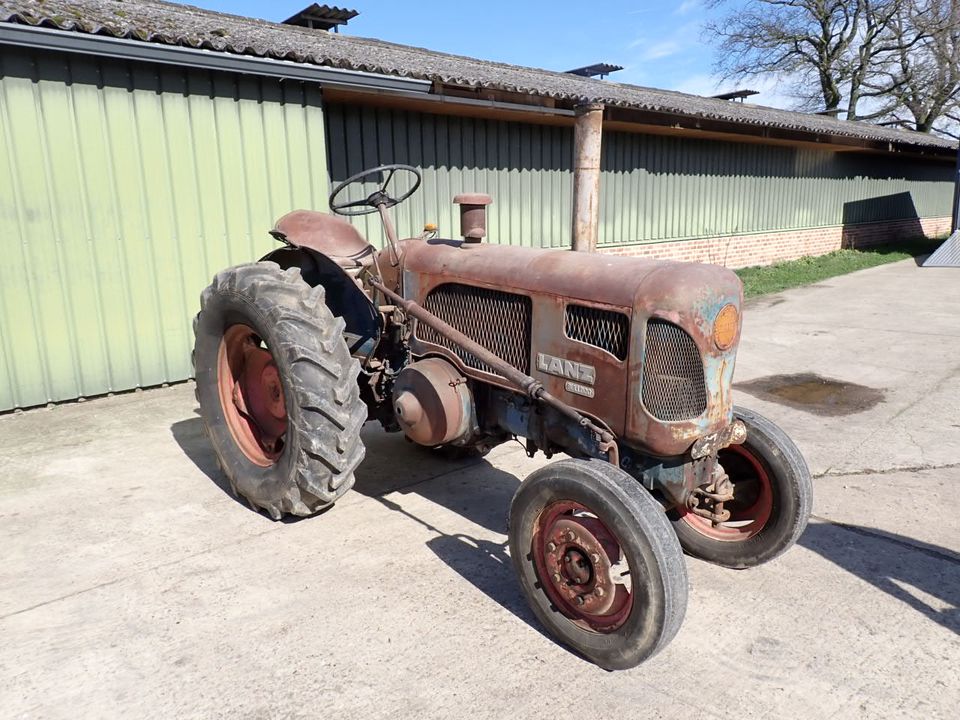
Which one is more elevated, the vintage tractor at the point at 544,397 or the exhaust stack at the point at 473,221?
the exhaust stack at the point at 473,221

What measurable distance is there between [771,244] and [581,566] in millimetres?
13898

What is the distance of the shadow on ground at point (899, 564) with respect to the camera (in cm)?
278

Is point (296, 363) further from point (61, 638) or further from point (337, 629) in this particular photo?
point (61, 638)

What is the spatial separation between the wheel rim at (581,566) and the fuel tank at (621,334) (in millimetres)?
387

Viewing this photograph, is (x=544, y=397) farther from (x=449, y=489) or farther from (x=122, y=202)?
(x=122, y=202)

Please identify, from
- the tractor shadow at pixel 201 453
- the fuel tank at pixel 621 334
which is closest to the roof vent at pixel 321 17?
the tractor shadow at pixel 201 453

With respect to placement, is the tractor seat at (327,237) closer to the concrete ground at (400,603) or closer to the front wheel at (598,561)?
the concrete ground at (400,603)

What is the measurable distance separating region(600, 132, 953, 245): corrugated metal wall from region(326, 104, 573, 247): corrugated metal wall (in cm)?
134

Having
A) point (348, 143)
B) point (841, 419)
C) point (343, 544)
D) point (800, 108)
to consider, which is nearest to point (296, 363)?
point (343, 544)

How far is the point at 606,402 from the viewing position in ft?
8.65

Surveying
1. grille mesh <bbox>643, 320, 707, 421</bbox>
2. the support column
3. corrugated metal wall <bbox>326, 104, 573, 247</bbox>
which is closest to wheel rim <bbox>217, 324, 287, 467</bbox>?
grille mesh <bbox>643, 320, 707, 421</bbox>

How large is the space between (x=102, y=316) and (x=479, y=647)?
4293 millimetres

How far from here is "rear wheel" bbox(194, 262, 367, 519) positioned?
2.99 meters

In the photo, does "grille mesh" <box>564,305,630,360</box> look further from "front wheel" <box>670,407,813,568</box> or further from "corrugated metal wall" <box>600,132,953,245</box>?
"corrugated metal wall" <box>600,132,953,245</box>
